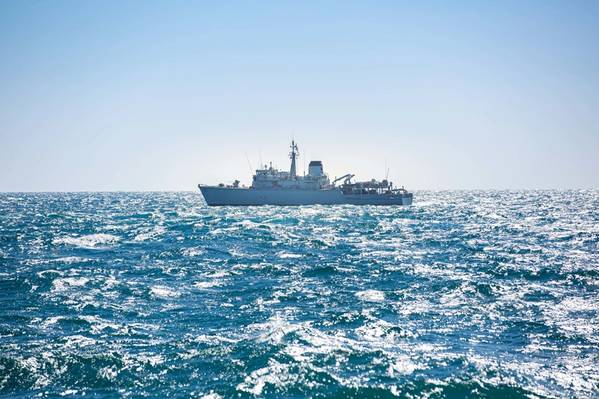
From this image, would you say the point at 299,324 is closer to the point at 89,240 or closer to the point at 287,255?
the point at 287,255

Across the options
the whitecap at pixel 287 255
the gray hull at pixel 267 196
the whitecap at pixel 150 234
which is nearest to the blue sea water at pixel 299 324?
the whitecap at pixel 287 255

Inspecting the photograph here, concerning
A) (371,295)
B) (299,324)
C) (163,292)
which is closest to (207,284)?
(163,292)

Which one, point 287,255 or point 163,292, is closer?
point 163,292

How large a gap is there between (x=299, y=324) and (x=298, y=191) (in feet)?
269

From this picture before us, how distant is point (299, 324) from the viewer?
14453 mm

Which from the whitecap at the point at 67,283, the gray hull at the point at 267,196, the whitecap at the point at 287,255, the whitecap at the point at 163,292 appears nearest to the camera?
the whitecap at the point at 163,292

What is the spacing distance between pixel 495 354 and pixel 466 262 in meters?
16.6

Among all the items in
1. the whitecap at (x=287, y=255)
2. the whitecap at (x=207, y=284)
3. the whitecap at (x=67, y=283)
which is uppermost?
the whitecap at (x=287, y=255)

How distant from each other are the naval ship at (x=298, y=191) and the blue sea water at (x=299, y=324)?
6390 centimetres

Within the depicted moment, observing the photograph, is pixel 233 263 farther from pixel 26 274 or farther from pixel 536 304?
pixel 536 304

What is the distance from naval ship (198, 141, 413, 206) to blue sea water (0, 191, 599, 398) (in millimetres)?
63900

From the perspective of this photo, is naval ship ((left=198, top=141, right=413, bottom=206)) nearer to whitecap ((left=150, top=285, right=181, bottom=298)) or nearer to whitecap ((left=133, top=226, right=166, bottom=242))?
whitecap ((left=133, top=226, right=166, bottom=242))

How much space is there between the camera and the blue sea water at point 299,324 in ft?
32.4

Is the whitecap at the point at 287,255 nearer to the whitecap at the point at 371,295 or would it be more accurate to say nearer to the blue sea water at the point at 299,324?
the blue sea water at the point at 299,324
